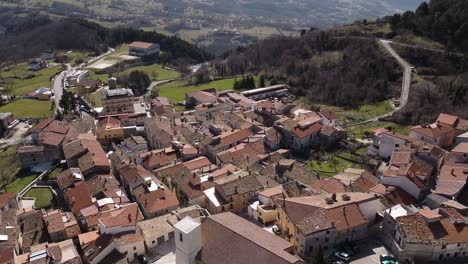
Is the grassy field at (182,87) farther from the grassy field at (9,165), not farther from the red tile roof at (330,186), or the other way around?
the red tile roof at (330,186)

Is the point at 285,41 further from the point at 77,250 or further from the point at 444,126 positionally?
the point at 77,250

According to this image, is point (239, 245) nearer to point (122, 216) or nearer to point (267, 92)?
point (122, 216)

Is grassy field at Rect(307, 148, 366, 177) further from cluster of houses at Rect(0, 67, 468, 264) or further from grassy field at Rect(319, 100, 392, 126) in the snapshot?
grassy field at Rect(319, 100, 392, 126)

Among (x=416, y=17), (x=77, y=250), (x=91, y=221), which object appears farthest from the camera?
(x=416, y=17)

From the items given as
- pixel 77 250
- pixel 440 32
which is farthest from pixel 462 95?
pixel 77 250

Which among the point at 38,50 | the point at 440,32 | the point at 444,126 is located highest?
the point at 440,32

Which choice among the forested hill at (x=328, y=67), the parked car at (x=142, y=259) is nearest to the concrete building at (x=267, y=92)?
the forested hill at (x=328, y=67)

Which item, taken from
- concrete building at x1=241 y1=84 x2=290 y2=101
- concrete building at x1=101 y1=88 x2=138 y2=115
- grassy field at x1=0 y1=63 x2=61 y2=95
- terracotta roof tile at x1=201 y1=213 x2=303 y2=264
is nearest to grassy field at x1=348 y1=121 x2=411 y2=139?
concrete building at x1=241 y1=84 x2=290 y2=101
